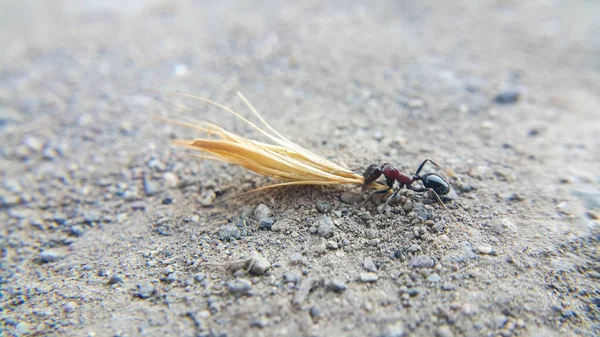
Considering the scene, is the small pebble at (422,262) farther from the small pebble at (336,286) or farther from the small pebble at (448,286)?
the small pebble at (336,286)

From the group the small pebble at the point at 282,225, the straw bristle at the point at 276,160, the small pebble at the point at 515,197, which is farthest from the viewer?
the small pebble at the point at 515,197

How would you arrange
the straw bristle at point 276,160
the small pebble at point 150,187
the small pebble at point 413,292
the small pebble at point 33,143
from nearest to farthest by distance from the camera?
1. the small pebble at point 413,292
2. the straw bristle at point 276,160
3. the small pebble at point 150,187
4. the small pebble at point 33,143

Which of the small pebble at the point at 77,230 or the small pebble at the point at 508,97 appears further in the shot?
the small pebble at the point at 508,97

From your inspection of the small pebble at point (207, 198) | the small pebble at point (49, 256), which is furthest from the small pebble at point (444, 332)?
the small pebble at point (49, 256)

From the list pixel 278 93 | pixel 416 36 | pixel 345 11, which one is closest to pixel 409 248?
pixel 278 93

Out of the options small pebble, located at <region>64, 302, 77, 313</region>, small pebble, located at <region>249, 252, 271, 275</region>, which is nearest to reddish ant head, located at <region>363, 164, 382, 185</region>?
small pebble, located at <region>249, 252, 271, 275</region>

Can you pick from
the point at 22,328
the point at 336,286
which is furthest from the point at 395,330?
the point at 22,328

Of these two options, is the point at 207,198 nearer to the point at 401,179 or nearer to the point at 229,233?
the point at 229,233
